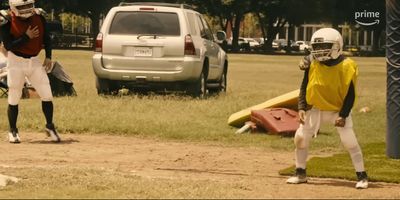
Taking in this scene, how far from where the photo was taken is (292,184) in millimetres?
7723

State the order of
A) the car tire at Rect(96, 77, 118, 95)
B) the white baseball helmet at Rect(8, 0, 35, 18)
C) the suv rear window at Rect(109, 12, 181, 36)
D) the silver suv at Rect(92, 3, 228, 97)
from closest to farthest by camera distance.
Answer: the white baseball helmet at Rect(8, 0, 35, 18), the silver suv at Rect(92, 3, 228, 97), the suv rear window at Rect(109, 12, 181, 36), the car tire at Rect(96, 77, 118, 95)

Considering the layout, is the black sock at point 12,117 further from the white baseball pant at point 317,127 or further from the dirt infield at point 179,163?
the white baseball pant at point 317,127

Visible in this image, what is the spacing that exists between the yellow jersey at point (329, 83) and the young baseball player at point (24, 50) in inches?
168

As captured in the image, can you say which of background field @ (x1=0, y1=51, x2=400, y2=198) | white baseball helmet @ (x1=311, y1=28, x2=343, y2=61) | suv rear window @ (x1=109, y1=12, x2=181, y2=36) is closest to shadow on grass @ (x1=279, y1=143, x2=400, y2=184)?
background field @ (x1=0, y1=51, x2=400, y2=198)

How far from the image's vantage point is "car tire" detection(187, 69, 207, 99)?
17.3m

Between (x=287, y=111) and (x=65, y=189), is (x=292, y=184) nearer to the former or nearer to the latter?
(x=65, y=189)

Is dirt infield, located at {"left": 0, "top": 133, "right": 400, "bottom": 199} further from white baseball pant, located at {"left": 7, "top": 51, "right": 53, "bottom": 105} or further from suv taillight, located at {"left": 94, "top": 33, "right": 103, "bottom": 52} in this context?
suv taillight, located at {"left": 94, "top": 33, "right": 103, "bottom": 52}

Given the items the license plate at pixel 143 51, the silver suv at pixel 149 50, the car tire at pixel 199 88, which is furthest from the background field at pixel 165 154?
the car tire at pixel 199 88

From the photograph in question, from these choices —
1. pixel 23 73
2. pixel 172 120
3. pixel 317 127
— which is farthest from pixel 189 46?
pixel 317 127

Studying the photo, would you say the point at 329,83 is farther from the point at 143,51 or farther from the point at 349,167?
the point at 143,51

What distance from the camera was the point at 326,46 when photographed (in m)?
7.44

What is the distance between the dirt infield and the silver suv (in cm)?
538

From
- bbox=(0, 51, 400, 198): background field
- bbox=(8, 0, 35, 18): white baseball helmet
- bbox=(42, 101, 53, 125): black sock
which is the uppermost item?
bbox=(8, 0, 35, 18): white baseball helmet

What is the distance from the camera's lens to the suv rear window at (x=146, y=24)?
55.5ft
